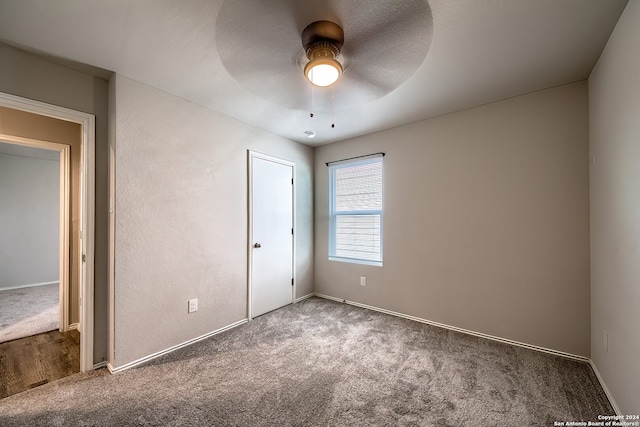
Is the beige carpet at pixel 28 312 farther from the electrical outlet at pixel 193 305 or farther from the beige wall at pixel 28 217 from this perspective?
the electrical outlet at pixel 193 305

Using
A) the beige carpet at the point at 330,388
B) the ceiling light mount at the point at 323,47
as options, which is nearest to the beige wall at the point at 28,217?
the beige carpet at the point at 330,388

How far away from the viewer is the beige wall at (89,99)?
1891mm

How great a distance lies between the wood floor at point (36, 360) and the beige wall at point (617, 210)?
391 centimetres

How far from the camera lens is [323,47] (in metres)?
1.64

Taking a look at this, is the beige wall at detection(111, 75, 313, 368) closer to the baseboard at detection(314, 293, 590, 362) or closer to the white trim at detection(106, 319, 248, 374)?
the white trim at detection(106, 319, 248, 374)

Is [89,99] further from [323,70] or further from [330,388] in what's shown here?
[330,388]

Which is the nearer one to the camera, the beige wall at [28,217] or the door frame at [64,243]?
the door frame at [64,243]

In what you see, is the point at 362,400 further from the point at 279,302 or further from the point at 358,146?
the point at 358,146

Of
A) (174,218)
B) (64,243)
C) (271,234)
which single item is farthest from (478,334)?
(64,243)

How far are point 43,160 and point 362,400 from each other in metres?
7.02

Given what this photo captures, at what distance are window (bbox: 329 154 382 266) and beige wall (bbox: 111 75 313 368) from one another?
135 centimetres

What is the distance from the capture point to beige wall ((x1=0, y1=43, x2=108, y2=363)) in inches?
74.4

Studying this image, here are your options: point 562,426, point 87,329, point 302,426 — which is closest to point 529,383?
point 562,426

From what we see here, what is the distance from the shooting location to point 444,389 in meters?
1.90
